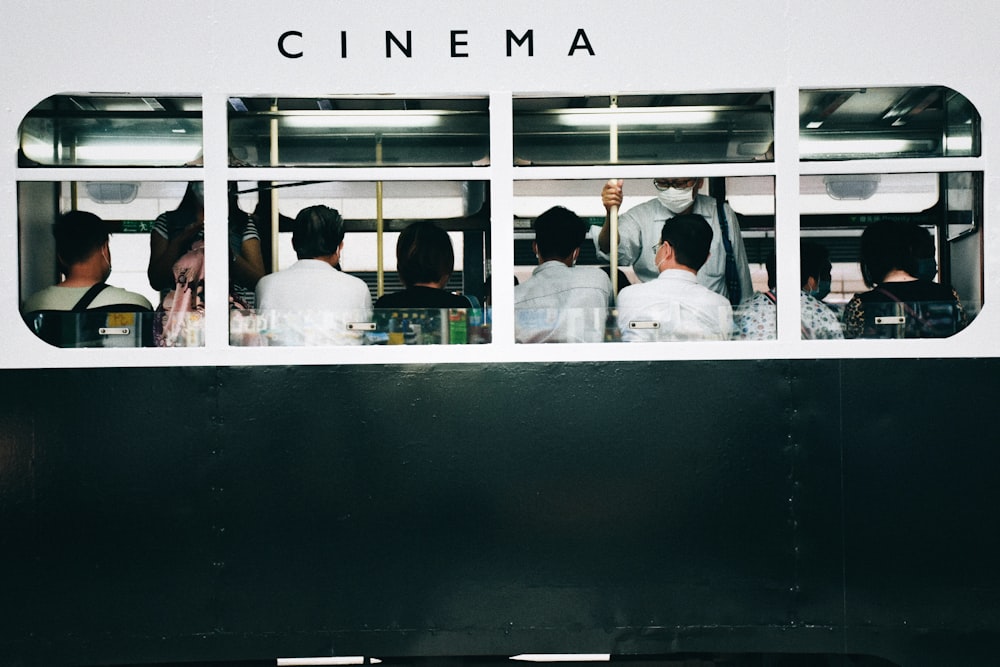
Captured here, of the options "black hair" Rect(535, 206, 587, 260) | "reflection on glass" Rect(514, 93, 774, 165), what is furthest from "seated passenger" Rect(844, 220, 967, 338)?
"black hair" Rect(535, 206, 587, 260)

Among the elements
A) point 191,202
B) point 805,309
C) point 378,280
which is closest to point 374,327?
point 378,280

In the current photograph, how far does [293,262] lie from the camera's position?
342 centimetres

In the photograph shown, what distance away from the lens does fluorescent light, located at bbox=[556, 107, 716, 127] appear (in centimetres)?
338

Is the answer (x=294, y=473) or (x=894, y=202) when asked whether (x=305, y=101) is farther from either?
(x=894, y=202)

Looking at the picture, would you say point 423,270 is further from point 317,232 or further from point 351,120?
point 351,120

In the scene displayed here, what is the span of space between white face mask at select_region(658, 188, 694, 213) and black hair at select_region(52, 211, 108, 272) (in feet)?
6.31

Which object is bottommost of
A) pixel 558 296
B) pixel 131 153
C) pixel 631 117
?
pixel 558 296

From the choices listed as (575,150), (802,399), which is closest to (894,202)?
(802,399)

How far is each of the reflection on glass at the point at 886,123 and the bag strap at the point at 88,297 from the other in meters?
2.45

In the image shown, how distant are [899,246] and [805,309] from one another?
42 cm

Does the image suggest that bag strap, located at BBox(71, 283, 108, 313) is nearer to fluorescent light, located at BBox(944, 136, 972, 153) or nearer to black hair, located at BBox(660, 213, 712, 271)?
black hair, located at BBox(660, 213, 712, 271)

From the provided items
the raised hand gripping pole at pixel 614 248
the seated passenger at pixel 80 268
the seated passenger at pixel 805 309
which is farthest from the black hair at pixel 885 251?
the seated passenger at pixel 80 268

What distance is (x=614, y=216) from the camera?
3420 millimetres

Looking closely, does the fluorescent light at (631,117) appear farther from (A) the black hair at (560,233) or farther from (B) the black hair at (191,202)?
(B) the black hair at (191,202)
